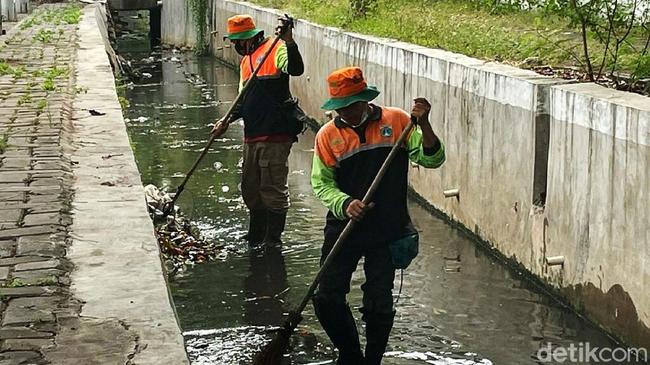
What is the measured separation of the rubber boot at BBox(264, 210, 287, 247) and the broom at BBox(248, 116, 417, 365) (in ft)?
9.75

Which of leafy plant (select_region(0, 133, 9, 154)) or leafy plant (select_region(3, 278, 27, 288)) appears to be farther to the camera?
leafy plant (select_region(0, 133, 9, 154))

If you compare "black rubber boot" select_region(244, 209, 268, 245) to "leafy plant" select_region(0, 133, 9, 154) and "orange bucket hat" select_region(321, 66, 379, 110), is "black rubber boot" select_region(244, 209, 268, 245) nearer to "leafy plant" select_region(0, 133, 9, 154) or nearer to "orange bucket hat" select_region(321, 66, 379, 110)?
"leafy plant" select_region(0, 133, 9, 154)

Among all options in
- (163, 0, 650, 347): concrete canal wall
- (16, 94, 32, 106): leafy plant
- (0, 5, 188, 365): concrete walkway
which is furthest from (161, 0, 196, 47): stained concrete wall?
(0, 5, 188, 365): concrete walkway

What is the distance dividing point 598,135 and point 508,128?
186 centimetres

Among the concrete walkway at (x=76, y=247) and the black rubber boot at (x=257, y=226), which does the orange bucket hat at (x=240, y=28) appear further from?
the black rubber boot at (x=257, y=226)

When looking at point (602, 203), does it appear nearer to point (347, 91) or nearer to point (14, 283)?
point (347, 91)

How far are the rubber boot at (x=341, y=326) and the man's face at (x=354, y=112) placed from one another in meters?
1.08

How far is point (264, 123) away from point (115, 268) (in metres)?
3.74

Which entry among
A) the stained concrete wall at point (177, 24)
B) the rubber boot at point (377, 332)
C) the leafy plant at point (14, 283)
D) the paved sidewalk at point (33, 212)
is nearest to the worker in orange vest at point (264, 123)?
the paved sidewalk at point (33, 212)

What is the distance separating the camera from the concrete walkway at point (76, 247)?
198 inches

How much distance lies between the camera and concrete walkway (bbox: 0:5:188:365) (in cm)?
502

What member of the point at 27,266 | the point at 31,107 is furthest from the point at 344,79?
the point at 31,107

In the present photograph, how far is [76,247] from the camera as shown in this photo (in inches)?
256

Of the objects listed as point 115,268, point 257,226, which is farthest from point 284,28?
point 115,268
